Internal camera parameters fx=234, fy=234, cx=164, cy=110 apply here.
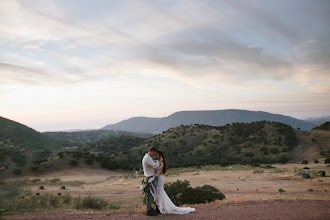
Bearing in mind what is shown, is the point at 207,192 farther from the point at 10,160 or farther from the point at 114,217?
the point at 10,160

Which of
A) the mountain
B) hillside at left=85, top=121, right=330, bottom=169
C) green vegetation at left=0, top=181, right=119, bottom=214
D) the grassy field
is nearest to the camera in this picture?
green vegetation at left=0, top=181, right=119, bottom=214

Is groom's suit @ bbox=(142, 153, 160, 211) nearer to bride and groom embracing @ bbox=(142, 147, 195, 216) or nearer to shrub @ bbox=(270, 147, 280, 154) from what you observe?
bride and groom embracing @ bbox=(142, 147, 195, 216)

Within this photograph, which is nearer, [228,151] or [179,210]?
[179,210]

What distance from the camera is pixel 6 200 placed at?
1059cm

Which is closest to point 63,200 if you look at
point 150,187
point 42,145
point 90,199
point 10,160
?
point 90,199

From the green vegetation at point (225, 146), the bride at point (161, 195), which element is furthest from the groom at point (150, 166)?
the green vegetation at point (225, 146)

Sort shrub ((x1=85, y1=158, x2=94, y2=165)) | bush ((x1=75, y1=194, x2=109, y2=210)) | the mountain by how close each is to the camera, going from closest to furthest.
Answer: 1. bush ((x1=75, y1=194, x2=109, y2=210))
2. shrub ((x1=85, y1=158, x2=94, y2=165))
3. the mountain

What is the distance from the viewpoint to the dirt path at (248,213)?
29.0ft

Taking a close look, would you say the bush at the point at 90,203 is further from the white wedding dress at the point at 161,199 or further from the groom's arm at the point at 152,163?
the groom's arm at the point at 152,163

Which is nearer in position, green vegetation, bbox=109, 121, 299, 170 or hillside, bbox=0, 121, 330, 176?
hillside, bbox=0, 121, 330, 176

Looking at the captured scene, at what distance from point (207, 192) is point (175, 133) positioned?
67594 mm

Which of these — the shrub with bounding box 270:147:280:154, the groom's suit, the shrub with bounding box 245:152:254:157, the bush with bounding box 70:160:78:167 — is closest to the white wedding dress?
the groom's suit

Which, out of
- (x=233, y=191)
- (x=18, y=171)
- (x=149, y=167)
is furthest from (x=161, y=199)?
(x=18, y=171)

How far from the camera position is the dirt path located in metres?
8.83
